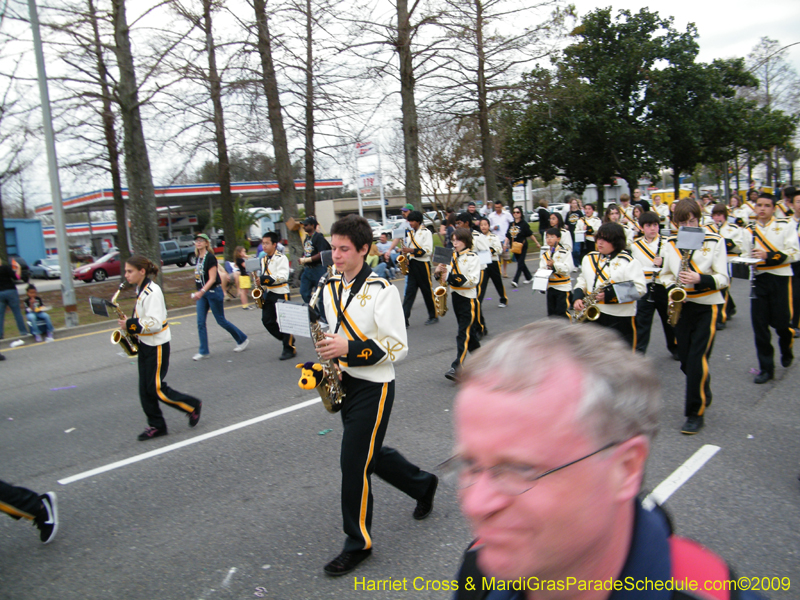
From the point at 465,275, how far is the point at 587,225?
373 inches

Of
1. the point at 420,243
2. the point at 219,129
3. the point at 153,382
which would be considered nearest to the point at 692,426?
the point at 153,382

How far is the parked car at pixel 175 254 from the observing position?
109ft

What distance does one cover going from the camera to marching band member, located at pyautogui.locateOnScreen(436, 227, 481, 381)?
23.0 ft

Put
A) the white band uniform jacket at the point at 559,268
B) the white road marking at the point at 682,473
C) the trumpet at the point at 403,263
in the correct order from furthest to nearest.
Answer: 1. the trumpet at the point at 403,263
2. the white band uniform jacket at the point at 559,268
3. the white road marking at the point at 682,473

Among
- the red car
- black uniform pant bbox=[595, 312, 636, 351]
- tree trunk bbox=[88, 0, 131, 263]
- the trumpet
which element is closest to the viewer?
black uniform pant bbox=[595, 312, 636, 351]

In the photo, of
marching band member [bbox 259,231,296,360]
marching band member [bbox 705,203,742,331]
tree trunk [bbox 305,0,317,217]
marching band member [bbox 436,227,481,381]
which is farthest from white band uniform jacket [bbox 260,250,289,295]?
tree trunk [bbox 305,0,317,217]

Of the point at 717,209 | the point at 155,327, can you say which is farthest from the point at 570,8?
the point at 155,327

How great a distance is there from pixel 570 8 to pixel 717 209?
10.9 metres

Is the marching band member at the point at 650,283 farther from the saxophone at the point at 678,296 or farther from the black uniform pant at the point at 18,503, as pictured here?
the black uniform pant at the point at 18,503

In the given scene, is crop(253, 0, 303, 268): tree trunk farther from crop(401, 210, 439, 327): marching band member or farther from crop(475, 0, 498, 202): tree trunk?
crop(475, 0, 498, 202): tree trunk

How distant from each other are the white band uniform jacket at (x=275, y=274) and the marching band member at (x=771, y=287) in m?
6.39

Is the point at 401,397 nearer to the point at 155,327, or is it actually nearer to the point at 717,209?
the point at 155,327

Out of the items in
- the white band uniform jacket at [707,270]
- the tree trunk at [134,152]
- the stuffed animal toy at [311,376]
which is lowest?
the stuffed animal toy at [311,376]

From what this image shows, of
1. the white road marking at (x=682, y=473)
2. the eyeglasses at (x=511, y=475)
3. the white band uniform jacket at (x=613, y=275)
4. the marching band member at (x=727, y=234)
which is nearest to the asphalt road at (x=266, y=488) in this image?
the white road marking at (x=682, y=473)
